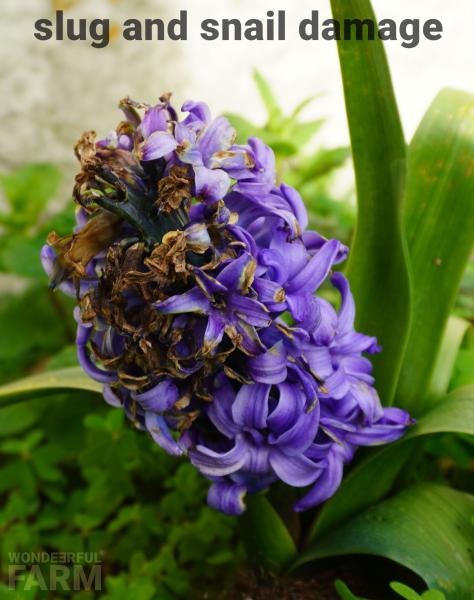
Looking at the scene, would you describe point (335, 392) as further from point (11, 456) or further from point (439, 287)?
point (11, 456)

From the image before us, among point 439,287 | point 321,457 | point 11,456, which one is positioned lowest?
point 11,456

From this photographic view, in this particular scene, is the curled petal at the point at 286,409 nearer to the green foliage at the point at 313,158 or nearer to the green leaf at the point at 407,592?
the green leaf at the point at 407,592

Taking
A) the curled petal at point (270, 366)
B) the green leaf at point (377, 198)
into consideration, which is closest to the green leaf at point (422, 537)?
the green leaf at point (377, 198)

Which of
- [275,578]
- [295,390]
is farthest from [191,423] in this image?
[275,578]

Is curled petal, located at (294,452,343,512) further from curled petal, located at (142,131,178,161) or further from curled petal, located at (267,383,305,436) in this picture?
curled petal, located at (142,131,178,161)

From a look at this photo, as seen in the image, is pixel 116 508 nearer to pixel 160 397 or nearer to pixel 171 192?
pixel 160 397

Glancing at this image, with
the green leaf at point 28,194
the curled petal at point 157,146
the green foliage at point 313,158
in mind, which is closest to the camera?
the curled petal at point 157,146

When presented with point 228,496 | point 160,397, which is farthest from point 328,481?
point 160,397
